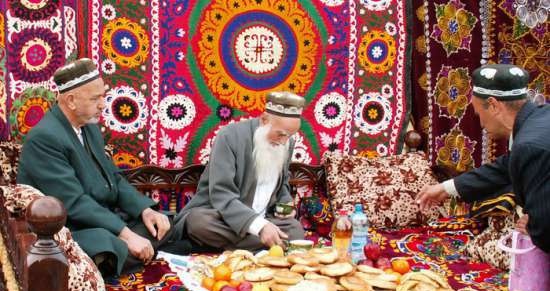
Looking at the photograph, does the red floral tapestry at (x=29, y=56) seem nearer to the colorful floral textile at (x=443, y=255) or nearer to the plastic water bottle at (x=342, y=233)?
the plastic water bottle at (x=342, y=233)

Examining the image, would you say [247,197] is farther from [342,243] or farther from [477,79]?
[477,79]

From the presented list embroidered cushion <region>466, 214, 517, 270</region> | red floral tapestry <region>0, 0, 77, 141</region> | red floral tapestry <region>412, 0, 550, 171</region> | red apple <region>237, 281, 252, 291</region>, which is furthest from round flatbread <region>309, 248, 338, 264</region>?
red floral tapestry <region>412, 0, 550, 171</region>

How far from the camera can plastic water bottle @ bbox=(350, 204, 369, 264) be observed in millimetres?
3260

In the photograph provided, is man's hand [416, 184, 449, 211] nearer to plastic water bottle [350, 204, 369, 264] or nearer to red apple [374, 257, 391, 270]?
plastic water bottle [350, 204, 369, 264]

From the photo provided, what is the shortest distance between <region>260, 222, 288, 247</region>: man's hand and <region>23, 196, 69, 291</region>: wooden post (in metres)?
1.74

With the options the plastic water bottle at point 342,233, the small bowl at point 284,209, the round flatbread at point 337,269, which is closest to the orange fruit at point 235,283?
the round flatbread at point 337,269

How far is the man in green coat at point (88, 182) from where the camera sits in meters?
3.22

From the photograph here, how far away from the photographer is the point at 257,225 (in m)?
3.67

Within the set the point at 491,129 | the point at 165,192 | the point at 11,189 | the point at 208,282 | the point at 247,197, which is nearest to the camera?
the point at 11,189

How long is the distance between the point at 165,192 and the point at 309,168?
3.31 ft

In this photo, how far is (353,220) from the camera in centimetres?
333

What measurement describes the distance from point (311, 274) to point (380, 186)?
182 cm

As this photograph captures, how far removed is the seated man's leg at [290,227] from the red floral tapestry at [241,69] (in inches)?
30.1

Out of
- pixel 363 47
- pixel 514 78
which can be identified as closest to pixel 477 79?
pixel 514 78
